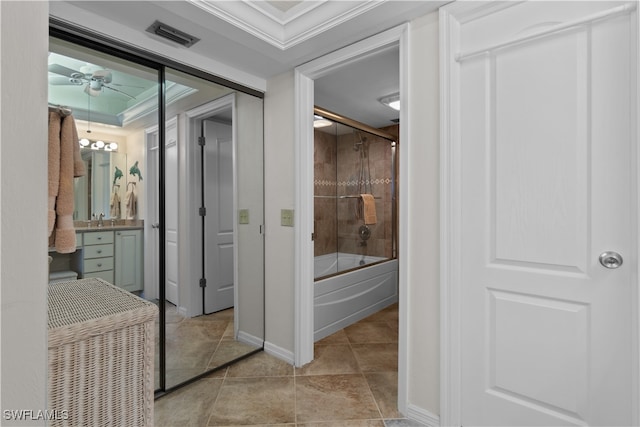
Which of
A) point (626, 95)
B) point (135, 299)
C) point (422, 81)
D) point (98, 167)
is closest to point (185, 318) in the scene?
point (135, 299)

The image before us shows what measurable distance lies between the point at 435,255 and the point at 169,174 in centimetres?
171

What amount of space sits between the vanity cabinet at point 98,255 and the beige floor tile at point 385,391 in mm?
1755

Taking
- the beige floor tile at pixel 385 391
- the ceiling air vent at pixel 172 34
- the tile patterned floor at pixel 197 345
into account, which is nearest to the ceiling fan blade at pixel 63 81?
the ceiling air vent at pixel 172 34

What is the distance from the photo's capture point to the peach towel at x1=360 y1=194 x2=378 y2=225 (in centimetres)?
408

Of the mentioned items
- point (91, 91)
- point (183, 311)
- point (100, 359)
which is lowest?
point (183, 311)

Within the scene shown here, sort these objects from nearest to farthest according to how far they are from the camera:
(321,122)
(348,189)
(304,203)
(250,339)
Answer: (304,203)
(250,339)
(321,122)
(348,189)

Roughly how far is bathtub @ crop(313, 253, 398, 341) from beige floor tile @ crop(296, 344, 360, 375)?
8.2 inches

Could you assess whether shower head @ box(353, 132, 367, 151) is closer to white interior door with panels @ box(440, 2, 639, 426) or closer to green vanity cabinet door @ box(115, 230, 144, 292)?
white interior door with panels @ box(440, 2, 639, 426)

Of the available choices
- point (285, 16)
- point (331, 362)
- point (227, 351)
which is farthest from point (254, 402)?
point (285, 16)

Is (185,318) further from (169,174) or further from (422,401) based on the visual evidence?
(422,401)

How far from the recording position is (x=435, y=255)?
1690 mm

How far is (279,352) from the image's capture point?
2508 millimetres

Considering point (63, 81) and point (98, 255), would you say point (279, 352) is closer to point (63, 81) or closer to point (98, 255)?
point (98, 255)

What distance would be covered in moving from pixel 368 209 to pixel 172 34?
2903 mm
